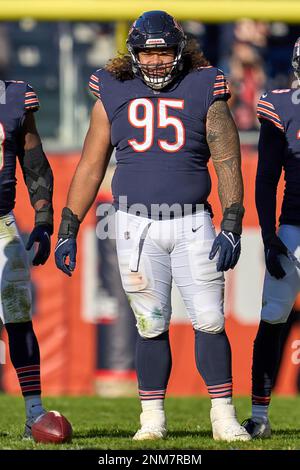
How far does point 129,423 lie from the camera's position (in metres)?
6.43

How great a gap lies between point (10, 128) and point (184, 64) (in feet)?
2.75

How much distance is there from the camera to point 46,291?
900 centimetres

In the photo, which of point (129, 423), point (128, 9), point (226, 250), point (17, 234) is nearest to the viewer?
point (226, 250)

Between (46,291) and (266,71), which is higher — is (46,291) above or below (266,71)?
below

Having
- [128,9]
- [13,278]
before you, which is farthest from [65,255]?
[128,9]

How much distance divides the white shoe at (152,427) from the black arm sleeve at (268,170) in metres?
0.98

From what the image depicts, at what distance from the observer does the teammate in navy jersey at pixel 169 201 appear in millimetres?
5066

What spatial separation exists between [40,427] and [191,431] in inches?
39.9

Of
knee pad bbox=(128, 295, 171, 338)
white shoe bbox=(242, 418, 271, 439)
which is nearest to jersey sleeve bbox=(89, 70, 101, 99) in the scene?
knee pad bbox=(128, 295, 171, 338)

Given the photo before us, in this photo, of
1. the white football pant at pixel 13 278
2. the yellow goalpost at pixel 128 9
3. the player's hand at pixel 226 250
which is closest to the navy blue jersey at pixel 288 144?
the player's hand at pixel 226 250

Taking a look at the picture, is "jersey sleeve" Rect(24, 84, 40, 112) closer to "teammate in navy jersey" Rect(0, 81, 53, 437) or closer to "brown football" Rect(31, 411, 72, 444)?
"teammate in navy jersey" Rect(0, 81, 53, 437)

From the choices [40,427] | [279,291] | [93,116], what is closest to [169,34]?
[93,116]

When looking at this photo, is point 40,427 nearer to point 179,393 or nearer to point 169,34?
point 169,34

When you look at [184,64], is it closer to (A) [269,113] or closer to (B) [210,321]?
(A) [269,113]
